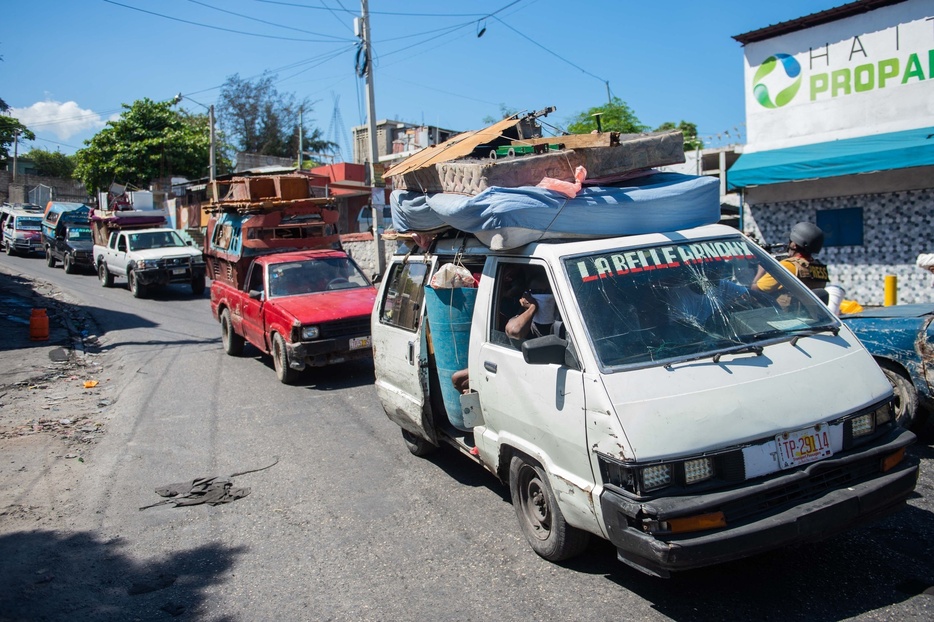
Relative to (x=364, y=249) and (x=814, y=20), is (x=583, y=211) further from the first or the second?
(x=364, y=249)

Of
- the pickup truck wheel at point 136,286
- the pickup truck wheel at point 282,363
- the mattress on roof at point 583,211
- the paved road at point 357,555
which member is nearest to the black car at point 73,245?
the pickup truck wheel at point 136,286

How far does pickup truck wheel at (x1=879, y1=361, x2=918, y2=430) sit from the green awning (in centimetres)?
713

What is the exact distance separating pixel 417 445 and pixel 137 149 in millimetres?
36572

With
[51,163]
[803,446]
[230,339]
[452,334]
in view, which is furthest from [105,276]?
[51,163]

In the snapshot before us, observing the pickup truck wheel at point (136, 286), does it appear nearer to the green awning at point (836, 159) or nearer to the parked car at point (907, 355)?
the green awning at point (836, 159)

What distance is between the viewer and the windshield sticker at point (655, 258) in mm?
4242

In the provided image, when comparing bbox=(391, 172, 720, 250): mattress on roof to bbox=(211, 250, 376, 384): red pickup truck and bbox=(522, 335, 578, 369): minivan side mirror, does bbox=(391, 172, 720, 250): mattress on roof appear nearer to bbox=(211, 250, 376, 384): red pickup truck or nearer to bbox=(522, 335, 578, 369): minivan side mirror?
bbox=(522, 335, 578, 369): minivan side mirror

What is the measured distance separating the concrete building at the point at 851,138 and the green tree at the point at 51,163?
68882mm

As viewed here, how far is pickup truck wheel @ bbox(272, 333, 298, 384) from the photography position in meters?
9.73

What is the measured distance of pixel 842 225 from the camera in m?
13.6

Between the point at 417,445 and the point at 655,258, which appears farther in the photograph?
the point at 417,445

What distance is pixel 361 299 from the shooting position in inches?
413

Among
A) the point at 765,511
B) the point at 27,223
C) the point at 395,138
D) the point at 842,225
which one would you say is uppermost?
the point at 395,138

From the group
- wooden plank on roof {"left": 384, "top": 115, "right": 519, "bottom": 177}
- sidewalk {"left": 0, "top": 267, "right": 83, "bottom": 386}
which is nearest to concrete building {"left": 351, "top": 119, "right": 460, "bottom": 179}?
sidewalk {"left": 0, "top": 267, "right": 83, "bottom": 386}
